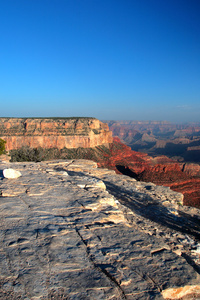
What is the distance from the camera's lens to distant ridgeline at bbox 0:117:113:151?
48.6 meters

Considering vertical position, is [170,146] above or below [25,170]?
below

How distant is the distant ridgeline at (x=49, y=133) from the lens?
160 ft

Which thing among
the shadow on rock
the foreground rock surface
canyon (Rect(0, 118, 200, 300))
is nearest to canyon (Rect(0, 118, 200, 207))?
the shadow on rock

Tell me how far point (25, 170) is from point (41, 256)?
5.04m

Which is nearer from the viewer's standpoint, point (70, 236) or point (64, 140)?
point (70, 236)

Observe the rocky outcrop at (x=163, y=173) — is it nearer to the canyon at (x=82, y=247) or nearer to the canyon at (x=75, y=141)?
the canyon at (x=75, y=141)

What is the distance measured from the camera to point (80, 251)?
332 centimetres

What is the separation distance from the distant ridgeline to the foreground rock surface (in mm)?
44613

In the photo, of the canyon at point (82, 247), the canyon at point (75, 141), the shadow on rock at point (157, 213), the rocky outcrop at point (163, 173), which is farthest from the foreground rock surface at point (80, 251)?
the canyon at point (75, 141)

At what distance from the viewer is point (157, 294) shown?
8.77 feet

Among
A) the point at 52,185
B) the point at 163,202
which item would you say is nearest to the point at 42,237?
the point at 52,185

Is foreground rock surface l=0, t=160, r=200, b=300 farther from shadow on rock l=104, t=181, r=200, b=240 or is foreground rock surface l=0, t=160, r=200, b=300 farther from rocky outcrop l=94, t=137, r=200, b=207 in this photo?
rocky outcrop l=94, t=137, r=200, b=207

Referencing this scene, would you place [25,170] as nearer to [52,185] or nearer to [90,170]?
[52,185]

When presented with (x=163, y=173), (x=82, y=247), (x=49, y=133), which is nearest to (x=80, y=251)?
(x=82, y=247)
